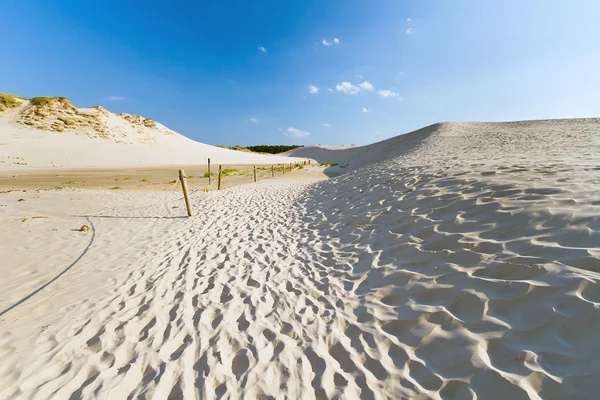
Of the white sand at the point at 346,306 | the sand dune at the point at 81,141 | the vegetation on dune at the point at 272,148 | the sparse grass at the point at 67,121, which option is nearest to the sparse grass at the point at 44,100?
the sand dune at the point at 81,141

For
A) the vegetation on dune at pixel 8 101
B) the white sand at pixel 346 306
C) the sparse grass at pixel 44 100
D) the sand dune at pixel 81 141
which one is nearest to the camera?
the white sand at pixel 346 306

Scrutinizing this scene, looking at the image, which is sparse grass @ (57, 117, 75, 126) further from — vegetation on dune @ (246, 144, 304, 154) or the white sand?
vegetation on dune @ (246, 144, 304, 154)

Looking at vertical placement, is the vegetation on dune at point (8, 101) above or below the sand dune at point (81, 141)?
above

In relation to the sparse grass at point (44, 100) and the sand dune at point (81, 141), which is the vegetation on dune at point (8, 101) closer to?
the sand dune at point (81, 141)

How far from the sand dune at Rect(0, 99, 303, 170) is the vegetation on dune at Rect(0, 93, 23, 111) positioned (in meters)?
0.87

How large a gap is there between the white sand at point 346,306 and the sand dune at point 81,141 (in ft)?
121

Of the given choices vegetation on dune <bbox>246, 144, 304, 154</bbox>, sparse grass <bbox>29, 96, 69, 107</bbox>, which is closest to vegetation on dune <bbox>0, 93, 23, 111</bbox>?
sparse grass <bbox>29, 96, 69, 107</bbox>

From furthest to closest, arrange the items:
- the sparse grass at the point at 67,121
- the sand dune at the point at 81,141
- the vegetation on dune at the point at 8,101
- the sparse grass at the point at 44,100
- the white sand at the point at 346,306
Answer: the sparse grass at the point at 44,100, the sparse grass at the point at 67,121, the vegetation on dune at the point at 8,101, the sand dune at the point at 81,141, the white sand at the point at 346,306

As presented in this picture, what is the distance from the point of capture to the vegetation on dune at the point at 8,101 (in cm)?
4366

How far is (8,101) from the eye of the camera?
44.4 meters

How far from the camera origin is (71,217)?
7.89 m

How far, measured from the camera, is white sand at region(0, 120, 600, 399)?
6.53ft

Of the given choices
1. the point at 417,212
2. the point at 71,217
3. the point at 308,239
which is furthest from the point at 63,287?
the point at 417,212

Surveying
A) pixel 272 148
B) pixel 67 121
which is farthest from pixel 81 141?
pixel 272 148
